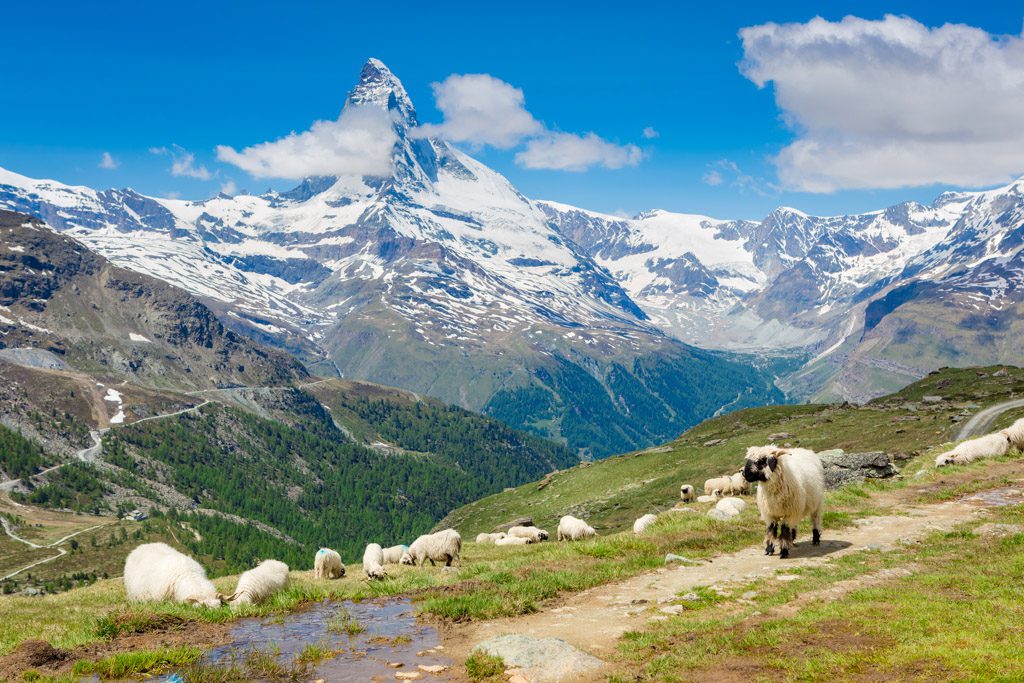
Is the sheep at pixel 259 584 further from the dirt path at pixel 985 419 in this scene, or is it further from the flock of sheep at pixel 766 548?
the dirt path at pixel 985 419

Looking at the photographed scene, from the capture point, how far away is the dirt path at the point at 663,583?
1667cm

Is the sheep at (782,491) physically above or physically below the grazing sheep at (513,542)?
above

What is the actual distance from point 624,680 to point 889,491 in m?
29.9

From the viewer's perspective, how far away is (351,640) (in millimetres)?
16531

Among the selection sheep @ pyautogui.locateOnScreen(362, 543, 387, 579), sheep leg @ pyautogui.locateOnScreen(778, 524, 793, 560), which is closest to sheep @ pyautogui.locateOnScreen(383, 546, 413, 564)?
sheep @ pyautogui.locateOnScreen(362, 543, 387, 579)

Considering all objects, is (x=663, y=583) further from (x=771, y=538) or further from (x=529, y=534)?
(x=529, y=534)

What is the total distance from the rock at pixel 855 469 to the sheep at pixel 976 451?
329 centimetres

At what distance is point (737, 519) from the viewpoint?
3112 centimetres

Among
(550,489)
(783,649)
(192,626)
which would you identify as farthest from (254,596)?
(550,489)

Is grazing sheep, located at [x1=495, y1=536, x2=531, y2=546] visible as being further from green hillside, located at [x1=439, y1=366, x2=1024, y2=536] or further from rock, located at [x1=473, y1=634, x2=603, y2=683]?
green hillside, located at [x1=439, y1=366, x2=1024, y2=536]

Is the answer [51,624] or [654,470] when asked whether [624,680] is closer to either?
[51,624]

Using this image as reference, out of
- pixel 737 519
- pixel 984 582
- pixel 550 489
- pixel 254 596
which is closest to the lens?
pixel 984 582

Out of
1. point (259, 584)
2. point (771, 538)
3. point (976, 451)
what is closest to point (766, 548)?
point (771, 538)

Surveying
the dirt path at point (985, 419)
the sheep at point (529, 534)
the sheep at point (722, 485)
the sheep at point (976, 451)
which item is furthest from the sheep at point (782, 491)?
the dirt path at point (985, 419)
